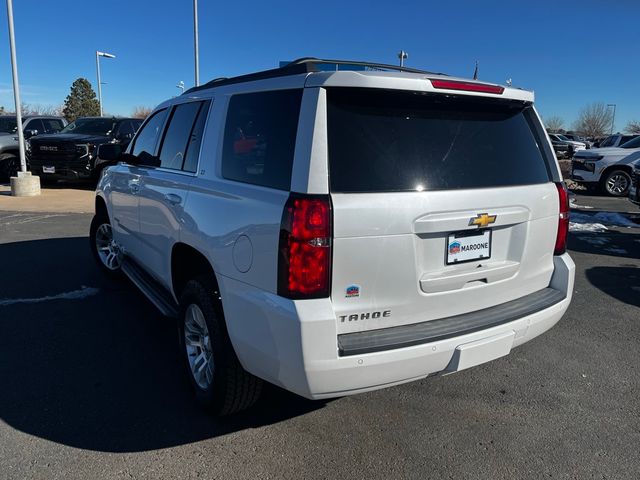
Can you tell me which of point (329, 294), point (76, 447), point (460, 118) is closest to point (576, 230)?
point (460, 118)

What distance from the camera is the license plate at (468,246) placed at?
2.63 m

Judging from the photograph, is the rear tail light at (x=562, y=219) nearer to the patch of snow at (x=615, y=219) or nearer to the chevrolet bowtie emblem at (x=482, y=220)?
the chevrolet bowtie emblem at (x=482, y=220)

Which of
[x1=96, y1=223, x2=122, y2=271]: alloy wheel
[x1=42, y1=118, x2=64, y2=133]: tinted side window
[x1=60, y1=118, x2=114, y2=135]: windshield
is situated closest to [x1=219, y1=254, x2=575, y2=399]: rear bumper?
[x1=96, y1=223, x2=122, y2=271]: alloy wheel

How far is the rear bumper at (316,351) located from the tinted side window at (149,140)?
6.83ft

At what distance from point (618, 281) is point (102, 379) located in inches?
223

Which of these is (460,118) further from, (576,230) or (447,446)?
(576,230)

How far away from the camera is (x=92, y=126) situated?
15.1 m

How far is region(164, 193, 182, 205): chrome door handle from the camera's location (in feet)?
11.1

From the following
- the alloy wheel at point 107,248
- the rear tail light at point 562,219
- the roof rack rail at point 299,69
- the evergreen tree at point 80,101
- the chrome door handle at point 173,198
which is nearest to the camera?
the roof rack rail at point 299,69

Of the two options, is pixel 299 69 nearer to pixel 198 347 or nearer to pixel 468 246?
pixel 468 246

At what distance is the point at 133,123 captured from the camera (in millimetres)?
15148

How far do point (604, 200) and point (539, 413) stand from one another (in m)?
12.8

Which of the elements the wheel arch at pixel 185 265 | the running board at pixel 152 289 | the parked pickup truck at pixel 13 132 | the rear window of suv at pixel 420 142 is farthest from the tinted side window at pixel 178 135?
the parked pickup truck at pixel 13 132

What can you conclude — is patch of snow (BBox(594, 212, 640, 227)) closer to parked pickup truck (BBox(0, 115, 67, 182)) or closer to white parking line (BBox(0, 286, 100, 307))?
white parking line (BBox(0, 286, 100, 307))
